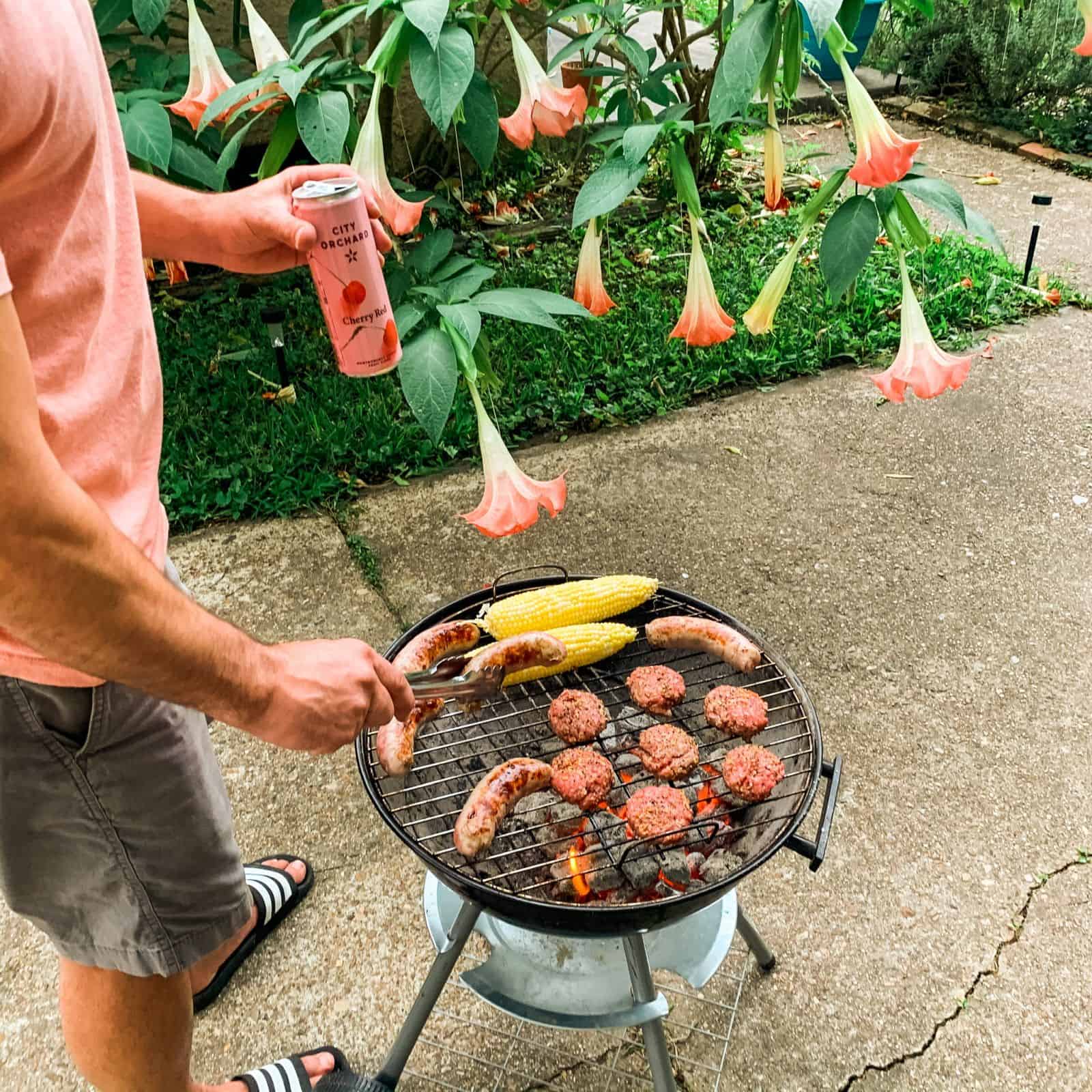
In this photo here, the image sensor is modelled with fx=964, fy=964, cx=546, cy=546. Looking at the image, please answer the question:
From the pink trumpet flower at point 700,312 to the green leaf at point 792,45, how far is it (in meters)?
0.38

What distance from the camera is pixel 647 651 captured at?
6.40 feet

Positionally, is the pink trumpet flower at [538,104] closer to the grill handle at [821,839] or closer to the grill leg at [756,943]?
the grill handle at [821,839]

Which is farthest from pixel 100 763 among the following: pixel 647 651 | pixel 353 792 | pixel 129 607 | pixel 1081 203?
pixel 1081 203

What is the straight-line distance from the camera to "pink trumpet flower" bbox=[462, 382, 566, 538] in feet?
6.93

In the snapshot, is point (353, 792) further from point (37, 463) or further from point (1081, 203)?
point (1081, 203)

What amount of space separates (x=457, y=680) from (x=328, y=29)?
156 centimetres

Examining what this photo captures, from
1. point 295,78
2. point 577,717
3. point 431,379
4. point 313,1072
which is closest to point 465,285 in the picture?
point 431,379

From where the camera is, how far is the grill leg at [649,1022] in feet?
5.24

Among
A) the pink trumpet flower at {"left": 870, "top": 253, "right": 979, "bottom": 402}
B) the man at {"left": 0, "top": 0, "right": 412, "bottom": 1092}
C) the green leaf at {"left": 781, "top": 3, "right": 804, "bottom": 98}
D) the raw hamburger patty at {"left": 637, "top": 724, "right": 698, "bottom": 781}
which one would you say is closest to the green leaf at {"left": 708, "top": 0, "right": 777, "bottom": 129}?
the green leaf at {"left": 781, "top": 3, "right": 804, "bottom": 98}

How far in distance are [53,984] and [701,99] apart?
4797 millimetres

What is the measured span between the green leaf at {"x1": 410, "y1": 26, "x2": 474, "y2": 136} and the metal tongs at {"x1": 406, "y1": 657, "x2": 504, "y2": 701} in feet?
3.87

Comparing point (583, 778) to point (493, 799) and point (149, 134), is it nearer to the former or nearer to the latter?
point (493, 799)

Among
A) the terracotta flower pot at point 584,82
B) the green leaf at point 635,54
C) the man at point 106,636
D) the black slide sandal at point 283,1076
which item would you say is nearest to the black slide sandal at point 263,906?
the black slide sandal at point 283,1076

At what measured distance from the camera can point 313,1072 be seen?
1.88m
